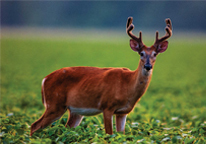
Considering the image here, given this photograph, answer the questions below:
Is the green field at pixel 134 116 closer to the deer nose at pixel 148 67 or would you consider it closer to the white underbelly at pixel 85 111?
the white underbelly at pixel 85 111

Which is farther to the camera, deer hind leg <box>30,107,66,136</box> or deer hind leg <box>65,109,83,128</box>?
deer hind leg <box>65,109,83,128</box>

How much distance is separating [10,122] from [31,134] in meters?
1.10

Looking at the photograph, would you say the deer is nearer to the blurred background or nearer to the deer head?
the deer head

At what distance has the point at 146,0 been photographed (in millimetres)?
127812

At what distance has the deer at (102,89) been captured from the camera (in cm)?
694

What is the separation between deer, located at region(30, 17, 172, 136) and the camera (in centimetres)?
694

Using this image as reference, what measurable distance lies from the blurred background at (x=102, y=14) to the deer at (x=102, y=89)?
10401 cm

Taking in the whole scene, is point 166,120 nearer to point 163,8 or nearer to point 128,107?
point 128,107

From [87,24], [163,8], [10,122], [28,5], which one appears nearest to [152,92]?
[10,122]

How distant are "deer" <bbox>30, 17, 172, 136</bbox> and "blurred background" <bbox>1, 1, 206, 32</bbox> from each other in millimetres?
104011

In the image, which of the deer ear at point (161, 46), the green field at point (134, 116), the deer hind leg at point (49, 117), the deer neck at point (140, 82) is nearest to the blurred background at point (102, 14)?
the green field at point (134, 116)

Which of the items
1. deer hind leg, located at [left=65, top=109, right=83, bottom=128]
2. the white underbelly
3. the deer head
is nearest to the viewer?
the deer head

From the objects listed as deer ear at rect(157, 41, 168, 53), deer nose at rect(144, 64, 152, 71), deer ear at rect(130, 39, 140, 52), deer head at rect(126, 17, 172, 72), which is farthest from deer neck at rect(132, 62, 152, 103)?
deer ear at rect(157, 41, 168, 53)

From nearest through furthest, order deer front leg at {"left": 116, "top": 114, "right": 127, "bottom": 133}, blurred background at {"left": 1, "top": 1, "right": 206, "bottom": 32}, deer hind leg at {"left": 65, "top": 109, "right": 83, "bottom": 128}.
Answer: deer front leg at {"left": 116, "top": 114, "right": 127, "bottom": 133} → deer hind leg at {"left": 65, "top": 109, "right": 83, "bottom": 128} → blurred background at {"left": 1, "top": 1, "right": 206, "bottom": 32}
